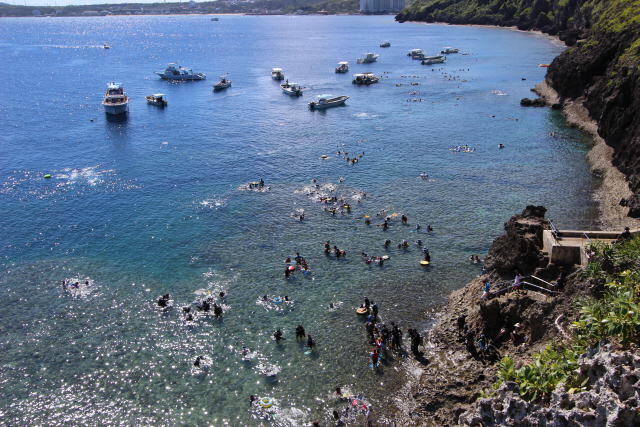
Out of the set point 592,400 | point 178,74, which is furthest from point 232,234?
point 178,74

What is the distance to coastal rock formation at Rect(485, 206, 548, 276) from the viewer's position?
41719mm

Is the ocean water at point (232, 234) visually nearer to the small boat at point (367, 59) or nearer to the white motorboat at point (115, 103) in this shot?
the white motorboat at point (115, 103)

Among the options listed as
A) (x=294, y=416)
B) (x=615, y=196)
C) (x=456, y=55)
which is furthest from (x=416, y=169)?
(x=456, y=55)

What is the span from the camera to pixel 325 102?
12206 centimetres

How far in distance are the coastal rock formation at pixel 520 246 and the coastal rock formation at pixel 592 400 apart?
18.3 metres

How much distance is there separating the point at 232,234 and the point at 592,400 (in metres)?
44.4

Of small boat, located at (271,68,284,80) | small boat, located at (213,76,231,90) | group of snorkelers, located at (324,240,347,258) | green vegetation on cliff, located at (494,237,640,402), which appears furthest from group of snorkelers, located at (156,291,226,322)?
small boat, located at (271,68,284,80)

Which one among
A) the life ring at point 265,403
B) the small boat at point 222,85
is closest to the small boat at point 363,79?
the small boat at point 222,85

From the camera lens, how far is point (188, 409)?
34594mm

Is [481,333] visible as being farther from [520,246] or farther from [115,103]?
[115,103]

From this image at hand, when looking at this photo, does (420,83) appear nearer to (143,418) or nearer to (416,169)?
(416,169)

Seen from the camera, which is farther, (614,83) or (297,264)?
(614,83)

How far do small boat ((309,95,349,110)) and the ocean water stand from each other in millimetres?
3646

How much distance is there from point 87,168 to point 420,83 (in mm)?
102455
